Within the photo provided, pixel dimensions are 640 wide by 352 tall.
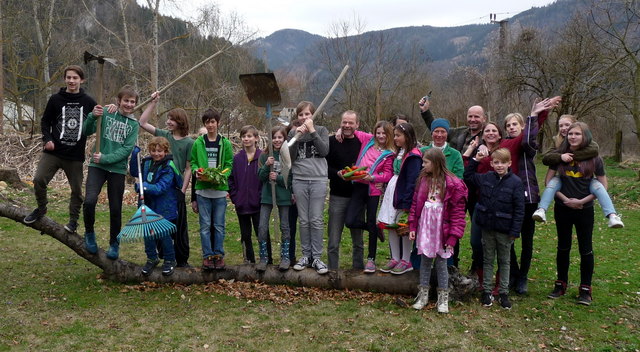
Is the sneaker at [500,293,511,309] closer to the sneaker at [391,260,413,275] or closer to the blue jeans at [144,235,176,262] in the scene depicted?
the sneaker at [391,260,413,275]

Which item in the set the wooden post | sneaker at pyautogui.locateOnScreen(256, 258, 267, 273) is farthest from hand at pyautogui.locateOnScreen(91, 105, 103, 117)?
the wooden post

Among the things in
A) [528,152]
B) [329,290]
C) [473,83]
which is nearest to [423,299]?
[329,290]

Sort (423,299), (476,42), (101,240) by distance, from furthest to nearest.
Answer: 1. (476,42)
2. (101,240)
3. (423,299)

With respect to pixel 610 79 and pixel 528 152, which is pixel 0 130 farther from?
pixel 610 79

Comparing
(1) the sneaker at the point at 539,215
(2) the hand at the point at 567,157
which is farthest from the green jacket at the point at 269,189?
(2) the hand at the point at 567,157

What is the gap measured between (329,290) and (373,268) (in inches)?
22.0

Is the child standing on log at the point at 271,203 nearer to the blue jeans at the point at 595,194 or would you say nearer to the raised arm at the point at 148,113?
the raised arm at the point at 148,113

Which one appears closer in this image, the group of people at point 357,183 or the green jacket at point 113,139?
the group of people at point 357,183

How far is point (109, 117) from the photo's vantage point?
5270 mm

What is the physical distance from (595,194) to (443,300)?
1.98 m

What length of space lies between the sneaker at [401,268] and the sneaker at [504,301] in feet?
3.26

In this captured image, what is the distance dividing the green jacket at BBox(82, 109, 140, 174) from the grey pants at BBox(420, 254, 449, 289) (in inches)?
135

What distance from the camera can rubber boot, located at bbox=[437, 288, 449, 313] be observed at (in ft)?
15.7

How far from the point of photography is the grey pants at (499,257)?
496cm
